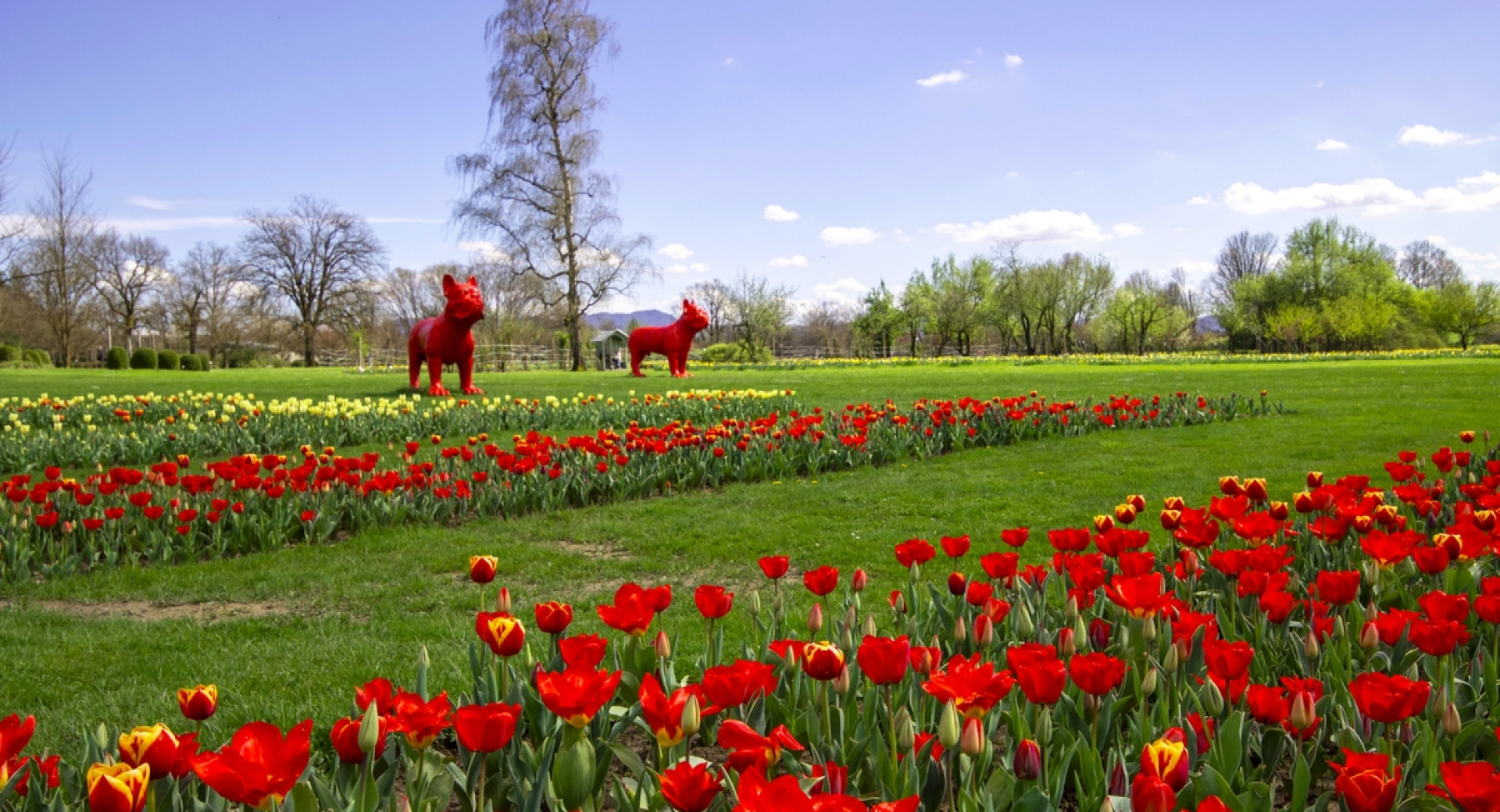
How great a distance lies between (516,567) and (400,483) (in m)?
1.36

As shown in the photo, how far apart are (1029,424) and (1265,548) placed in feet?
24.5

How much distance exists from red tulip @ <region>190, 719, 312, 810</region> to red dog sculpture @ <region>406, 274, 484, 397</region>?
13828mm

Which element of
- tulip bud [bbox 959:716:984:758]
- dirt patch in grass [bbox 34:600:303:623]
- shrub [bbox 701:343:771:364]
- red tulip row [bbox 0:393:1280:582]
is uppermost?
shrub [bbox 701:343:771:364]

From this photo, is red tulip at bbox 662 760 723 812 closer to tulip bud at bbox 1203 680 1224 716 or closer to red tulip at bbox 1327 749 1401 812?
red tulip at bbox 1327 749 1401 812

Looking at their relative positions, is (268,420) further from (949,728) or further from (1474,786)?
(1474,786)

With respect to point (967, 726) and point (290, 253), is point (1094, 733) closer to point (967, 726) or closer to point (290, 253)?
point (967, 726)

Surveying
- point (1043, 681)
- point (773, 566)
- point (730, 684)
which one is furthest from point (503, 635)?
point (1043, 681)

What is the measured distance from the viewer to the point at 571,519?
6.39 meters

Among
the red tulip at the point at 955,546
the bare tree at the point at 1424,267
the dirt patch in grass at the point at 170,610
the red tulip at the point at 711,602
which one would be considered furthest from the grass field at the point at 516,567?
the bare tree at the point at 1424,267

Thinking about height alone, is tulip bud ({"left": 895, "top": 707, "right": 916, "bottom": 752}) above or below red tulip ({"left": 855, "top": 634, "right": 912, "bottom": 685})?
below

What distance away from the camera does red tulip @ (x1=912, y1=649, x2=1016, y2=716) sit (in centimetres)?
168

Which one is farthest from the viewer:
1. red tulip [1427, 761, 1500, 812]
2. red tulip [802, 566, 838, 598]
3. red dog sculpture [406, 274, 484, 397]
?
red dog sculpture [406, 274, 484, 397]

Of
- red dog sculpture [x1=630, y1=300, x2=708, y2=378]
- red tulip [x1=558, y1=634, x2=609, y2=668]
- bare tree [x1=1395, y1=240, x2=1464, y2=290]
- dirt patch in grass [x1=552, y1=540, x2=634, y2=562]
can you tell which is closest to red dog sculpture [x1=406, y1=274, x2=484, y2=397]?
red dog sculpture [x1=630, y1=300, x2=708, y2=378]

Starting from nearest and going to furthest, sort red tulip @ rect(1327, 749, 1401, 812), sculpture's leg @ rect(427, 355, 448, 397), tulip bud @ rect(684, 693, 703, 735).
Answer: red tulip @ rect(1327, 749, 1401, 812) < tulip bud @ rect(684, 693, 703, 735) < sculpture's leg @ rect(427, 355, 448, 397)
